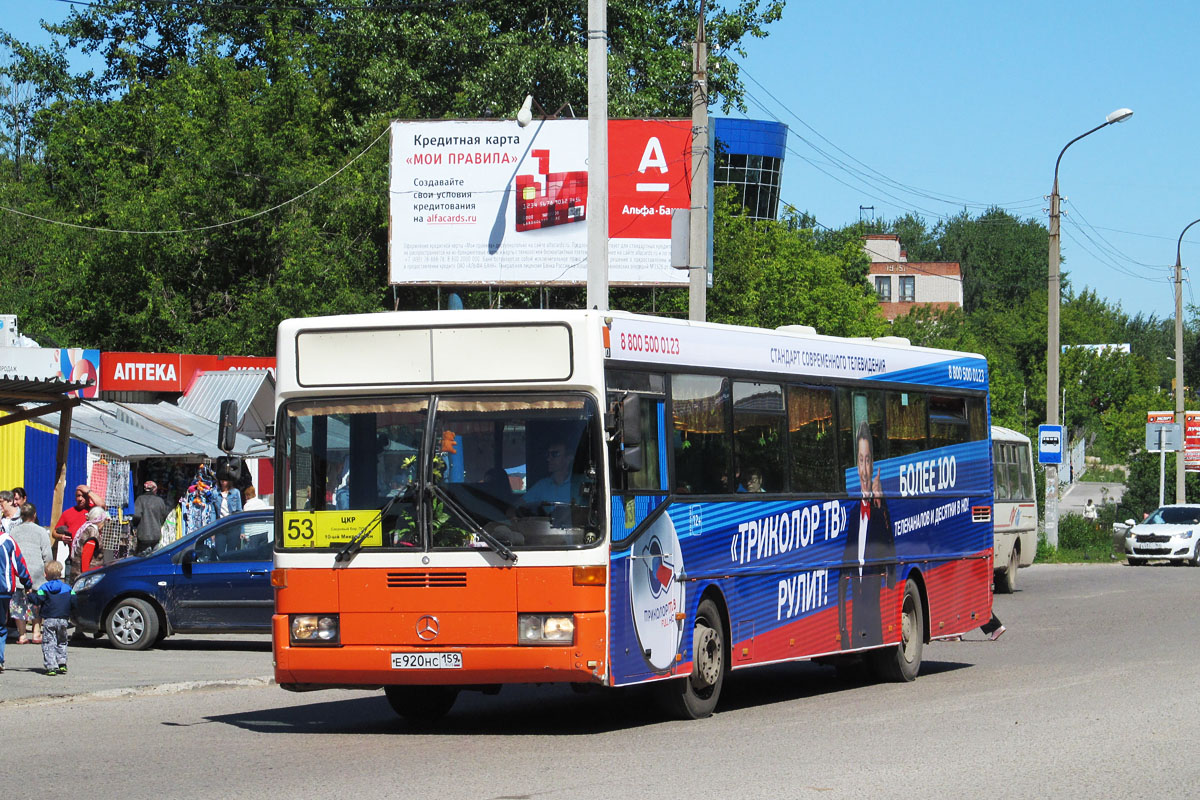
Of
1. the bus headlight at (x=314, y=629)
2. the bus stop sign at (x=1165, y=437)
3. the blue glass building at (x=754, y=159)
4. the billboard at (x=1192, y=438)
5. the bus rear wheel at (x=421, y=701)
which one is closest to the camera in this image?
the bus headlight at (x=314, y=629)

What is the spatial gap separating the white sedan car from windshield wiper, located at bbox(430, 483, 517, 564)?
3584cm

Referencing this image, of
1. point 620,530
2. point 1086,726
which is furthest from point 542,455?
point 1086,726

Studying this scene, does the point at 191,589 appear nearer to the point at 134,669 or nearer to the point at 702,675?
the point at 134,669

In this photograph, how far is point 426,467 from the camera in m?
10.5

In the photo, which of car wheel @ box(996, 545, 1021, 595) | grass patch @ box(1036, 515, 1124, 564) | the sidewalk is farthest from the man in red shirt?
grass patch @ box(1036, 515, 1124, 564)

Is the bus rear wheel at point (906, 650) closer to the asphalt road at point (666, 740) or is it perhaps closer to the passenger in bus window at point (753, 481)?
the asphalt road at point (666, 740)

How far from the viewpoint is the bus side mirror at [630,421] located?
34.1 feet

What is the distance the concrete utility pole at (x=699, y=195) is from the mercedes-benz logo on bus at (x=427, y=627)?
10512mm

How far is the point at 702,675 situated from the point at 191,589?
844 centimetres

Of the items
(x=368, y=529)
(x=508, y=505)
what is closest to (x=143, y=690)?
(x=368, y=529)

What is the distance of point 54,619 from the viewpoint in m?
15.1

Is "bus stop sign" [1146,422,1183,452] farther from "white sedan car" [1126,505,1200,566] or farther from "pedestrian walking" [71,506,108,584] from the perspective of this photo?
"pedestrian walking" [71,506,108,584]

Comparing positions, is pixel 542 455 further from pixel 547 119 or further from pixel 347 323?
pixel 547 119

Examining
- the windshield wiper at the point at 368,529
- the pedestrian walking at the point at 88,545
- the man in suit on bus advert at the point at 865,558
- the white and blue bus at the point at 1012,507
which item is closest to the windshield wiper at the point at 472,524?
the windshield wiper at the point at 368,529
